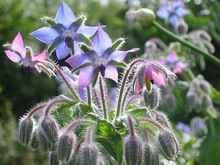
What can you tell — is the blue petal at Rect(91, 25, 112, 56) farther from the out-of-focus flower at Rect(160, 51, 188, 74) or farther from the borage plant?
the out-of-focus flower at Rect(160, 51, 188, 74)

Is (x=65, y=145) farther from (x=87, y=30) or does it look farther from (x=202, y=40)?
(x=202, y=40)

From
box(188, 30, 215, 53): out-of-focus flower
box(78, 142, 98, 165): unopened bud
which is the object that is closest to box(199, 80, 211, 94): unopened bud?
box(188, 30, 215, 53): out-of-focus flower

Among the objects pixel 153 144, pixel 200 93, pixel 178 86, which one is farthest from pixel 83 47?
pixel 178 86

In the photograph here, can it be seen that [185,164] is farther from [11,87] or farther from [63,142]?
[11,87]

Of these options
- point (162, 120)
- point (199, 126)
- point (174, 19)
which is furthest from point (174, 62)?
point (162, 120)

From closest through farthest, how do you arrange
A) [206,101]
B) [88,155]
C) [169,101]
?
[88,155] < [206,101] < [169,101]

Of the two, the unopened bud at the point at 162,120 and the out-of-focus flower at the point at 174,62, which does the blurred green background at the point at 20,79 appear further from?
the unopened bud at the point at 162,120

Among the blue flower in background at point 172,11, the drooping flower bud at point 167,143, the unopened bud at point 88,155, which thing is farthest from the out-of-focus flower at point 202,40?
the unopened bud at point 88,155
